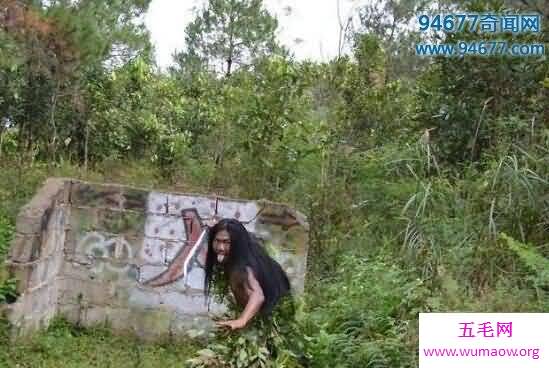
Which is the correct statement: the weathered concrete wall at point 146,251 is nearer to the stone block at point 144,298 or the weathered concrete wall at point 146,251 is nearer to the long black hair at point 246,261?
the stone block at point 144,298

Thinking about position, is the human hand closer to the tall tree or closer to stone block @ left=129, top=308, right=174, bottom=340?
stone block @ left=129, top=308, right=174, bottom=340

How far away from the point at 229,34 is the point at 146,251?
1290 centimetres

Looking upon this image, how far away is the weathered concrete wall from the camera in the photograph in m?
6.02

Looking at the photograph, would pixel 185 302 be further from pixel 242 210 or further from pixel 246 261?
pixel 246 261

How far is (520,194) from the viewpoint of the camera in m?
5.91

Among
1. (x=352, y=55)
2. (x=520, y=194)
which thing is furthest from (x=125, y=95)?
(x=520, y=194)

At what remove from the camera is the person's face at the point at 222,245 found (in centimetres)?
371

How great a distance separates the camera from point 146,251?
19.9ft

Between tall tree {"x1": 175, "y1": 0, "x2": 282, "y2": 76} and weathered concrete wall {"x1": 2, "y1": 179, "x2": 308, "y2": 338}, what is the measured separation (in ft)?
32.7

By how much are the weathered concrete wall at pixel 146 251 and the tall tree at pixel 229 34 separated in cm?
996

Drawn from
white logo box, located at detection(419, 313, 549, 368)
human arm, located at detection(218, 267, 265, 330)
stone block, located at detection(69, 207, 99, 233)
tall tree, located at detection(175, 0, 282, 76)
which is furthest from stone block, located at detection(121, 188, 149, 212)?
tall tree, located at detection(175, 0, 282, 76)

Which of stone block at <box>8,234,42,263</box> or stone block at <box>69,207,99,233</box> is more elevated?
stone block at <box>69,207,99,233</box>

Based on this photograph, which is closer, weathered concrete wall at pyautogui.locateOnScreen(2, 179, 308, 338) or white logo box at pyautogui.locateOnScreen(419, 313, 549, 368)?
white logo box at pyautogui.locateOnScreen(419, 313, 549, 368)

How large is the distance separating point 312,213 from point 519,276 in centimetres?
237
